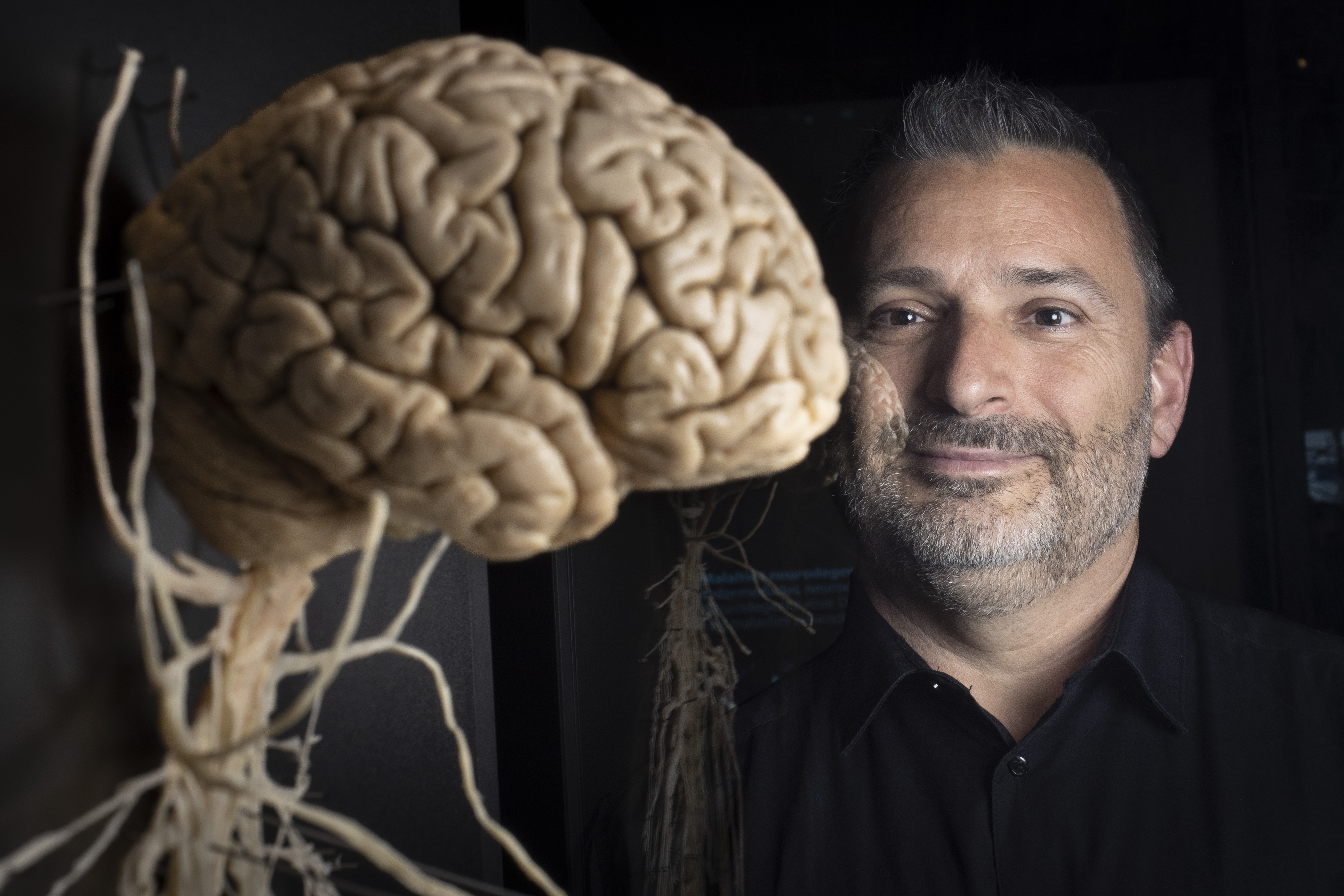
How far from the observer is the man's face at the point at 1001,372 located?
946 millimetres

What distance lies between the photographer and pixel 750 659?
1.00 meters

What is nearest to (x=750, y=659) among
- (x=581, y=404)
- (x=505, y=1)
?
(x=581, y=404)

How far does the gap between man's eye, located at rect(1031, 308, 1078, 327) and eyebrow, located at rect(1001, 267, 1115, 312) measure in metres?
0.03

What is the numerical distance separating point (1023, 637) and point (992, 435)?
0.24m

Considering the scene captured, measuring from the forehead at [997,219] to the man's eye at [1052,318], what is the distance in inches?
2.0

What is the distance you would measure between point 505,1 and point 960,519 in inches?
31.9

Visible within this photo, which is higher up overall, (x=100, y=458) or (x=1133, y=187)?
(x=1133, y=187)

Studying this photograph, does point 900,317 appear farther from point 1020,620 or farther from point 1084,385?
point 1020,620

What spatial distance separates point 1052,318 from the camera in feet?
3.14

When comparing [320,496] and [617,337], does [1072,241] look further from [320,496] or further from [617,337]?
[320,496]

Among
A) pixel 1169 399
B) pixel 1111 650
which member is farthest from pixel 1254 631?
pixel 1169 399

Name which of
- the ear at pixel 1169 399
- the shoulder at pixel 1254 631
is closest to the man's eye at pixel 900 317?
the ear at pixel 1169 399

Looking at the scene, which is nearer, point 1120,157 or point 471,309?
point 471,309

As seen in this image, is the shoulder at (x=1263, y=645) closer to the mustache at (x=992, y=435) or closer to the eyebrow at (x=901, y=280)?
the mustache at (x=992, y=435)
